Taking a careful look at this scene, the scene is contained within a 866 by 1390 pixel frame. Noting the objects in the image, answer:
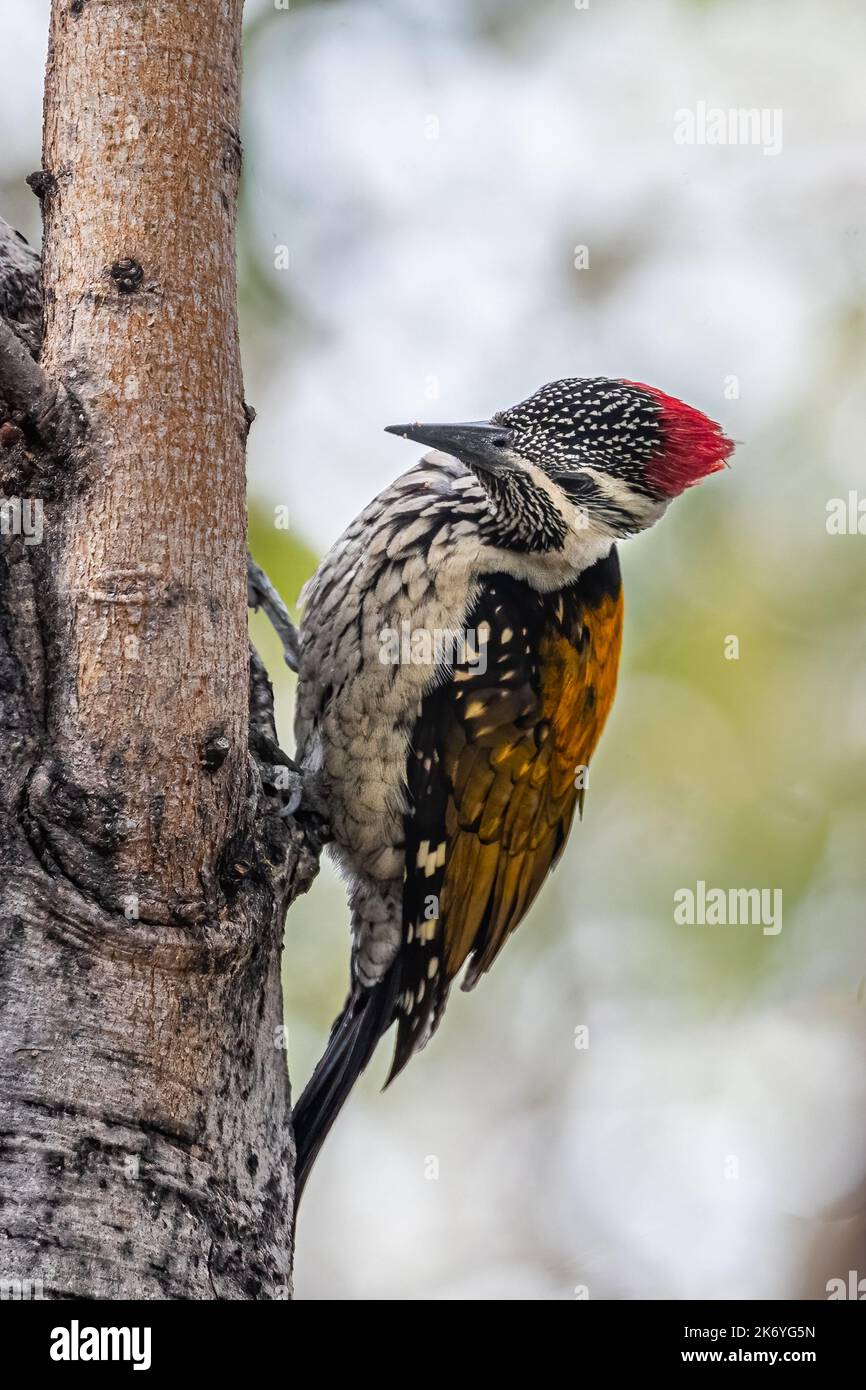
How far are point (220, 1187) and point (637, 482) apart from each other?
201cm

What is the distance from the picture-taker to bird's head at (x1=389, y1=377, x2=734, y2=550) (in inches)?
124

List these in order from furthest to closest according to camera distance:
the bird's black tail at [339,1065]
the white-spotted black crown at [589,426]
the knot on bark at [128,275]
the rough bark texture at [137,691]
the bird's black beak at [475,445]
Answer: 1. the white-spotted black crown at [589,426]
2. the bird's black beak at [475,445]
3. the bird's black tail at [339,1065]
4. the knot on bark at [128,275]
5. the rough bark texture at [137,691]

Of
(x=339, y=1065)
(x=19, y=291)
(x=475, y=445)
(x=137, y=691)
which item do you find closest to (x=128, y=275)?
(x=137, y=691)

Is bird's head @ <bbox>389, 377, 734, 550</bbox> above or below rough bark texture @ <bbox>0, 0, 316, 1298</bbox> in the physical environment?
above

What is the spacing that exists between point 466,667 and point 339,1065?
0.97 metres

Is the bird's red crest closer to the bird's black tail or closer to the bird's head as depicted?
the bird's head

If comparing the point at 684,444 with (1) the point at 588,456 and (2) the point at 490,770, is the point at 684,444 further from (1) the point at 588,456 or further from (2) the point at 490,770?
(2) the point at 490,770

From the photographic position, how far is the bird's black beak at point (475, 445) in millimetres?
3043

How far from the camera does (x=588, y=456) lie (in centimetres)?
321

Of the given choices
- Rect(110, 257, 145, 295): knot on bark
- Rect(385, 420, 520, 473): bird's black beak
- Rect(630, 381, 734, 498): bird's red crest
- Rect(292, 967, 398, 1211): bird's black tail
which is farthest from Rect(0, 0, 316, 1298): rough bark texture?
Rect(630, 381, 734, 498): bird's red crest

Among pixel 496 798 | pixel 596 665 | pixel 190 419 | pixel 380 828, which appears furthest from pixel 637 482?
pixel 190 419

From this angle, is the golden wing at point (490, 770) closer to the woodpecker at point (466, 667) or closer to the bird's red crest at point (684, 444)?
the woodpecker at point (466, 667)

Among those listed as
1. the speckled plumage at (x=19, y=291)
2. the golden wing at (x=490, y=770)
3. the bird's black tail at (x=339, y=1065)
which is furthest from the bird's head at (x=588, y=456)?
Result: the bird's black tail at (x=339, y=1065)

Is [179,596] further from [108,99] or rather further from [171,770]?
[108,99]
